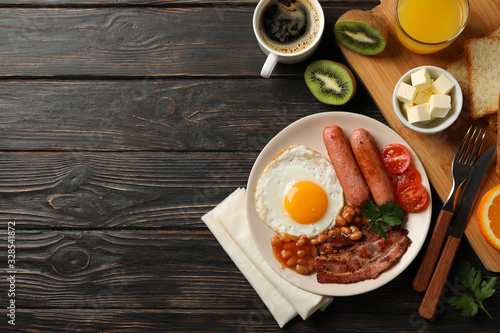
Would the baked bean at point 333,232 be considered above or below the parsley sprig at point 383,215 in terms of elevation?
below

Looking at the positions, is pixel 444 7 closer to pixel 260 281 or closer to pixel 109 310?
pixel 260 281

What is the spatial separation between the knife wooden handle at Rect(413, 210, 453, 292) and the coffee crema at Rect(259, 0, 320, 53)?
1448 mm

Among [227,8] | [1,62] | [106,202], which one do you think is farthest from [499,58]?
[1,62]

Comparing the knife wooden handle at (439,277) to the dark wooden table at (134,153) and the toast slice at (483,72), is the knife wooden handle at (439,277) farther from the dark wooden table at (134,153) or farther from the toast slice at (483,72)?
the toast slice at (483,72)

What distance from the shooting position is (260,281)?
2746mm

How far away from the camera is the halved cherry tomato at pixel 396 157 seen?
2.55 metres

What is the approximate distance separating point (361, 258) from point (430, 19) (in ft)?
5.24

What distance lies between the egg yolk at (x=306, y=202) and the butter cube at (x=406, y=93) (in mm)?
775

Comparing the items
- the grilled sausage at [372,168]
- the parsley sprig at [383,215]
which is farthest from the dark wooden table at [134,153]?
the parsley sprig at [383,215]

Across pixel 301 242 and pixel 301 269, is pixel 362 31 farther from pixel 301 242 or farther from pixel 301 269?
pixel 301 269

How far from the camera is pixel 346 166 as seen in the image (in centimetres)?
257

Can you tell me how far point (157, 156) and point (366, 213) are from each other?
152 cm

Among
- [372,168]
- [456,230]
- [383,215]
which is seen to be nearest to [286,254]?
[383,215]

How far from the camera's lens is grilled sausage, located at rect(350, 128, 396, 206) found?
2.53m
